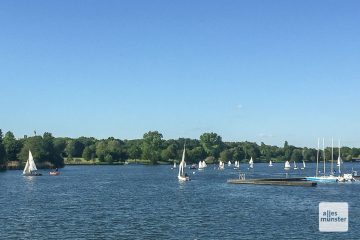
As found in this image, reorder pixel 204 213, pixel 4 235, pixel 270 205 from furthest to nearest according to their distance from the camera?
1. pixel 270 205
2. pixel 204 213
3. pixel 4 235

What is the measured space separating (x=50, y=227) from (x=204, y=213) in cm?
2681

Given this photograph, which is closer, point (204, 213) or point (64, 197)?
point (204, 213)

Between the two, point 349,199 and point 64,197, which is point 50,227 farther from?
point 349,199

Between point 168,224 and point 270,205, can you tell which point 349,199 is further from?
point 168,224

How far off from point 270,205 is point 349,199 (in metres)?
25.2

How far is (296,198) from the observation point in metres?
114

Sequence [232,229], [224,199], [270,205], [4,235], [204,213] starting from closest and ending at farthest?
1. [4,235]
2. [232,229]
3. [204,213]
4. [270,205]
5. [224,199]

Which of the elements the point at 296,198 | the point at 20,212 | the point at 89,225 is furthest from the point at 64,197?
the point at 296,198

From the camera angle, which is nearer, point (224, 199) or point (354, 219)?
point (354, 219)

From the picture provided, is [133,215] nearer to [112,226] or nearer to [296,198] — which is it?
[112,226]

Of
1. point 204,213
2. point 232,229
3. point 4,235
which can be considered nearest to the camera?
point 4,235

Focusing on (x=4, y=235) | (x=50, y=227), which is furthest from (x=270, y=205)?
(x=4, y=235)

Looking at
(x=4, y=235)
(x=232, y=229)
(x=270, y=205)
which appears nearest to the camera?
(x=4, y=235)

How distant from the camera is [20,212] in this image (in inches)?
3497
